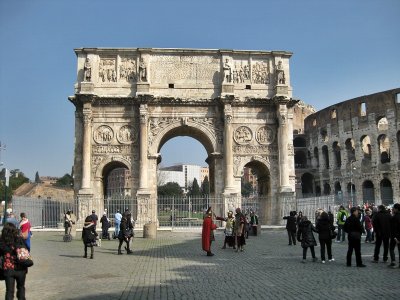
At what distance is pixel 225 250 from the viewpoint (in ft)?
47.2

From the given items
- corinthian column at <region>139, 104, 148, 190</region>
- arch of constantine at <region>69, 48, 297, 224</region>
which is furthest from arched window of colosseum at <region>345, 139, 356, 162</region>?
corinthian column at <region>139, 104, 148, 190</region>

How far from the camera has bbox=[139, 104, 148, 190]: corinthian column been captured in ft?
81.3

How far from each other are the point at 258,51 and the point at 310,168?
1073 inches

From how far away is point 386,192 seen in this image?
40156 millimetres

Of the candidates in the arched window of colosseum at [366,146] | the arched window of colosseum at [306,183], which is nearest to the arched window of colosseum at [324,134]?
the arched window of colosseum at [366,146]

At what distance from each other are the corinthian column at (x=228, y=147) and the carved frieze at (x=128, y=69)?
5.87 metres

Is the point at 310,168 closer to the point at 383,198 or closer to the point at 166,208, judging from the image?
the point at 383,198

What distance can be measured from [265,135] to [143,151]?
745cm

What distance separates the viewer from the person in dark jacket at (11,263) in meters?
5.77

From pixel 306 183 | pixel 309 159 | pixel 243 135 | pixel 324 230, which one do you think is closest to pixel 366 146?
pixel 309 159

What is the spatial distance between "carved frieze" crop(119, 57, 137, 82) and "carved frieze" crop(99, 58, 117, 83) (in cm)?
41

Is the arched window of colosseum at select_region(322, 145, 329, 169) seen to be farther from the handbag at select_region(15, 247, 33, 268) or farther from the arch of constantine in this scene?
the handbag at select_region(15, 247, 33, 268)

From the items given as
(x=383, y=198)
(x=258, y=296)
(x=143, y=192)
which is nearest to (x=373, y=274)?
(x=258, y=296)

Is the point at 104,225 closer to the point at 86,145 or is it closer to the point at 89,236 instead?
the point at 89,236
